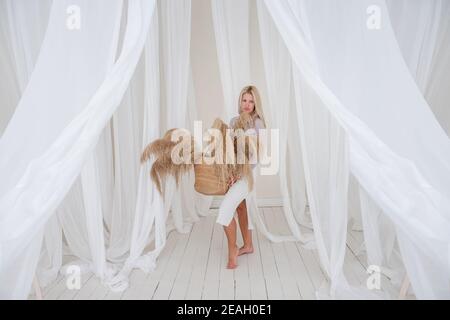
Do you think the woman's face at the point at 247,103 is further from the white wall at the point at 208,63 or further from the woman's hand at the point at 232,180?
the white wall at the point at 208,63

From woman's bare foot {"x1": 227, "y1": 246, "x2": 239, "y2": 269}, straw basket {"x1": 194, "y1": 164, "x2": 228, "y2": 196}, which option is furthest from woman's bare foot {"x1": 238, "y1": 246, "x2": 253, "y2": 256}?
straw basket {"x1": 194, "y1": 164, "x2": 228, "y2": 196}

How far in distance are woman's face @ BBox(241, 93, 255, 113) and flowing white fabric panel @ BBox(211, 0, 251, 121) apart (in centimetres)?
36

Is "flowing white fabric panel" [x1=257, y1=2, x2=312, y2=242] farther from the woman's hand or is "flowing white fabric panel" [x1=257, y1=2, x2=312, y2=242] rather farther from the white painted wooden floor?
the woman's hand

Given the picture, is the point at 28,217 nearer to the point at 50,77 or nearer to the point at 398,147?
the point at 50,77

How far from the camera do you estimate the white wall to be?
13.7ft

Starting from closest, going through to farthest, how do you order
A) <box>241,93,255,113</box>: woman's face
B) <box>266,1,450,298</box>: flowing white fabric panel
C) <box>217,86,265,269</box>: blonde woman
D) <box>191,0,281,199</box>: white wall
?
1. <box>266,1,450,298</box>: flowing white fabric panel
2. <box>217,86,265,269</box>: blonde woman
3. <box>241,93,255,113</box>: woman's face
4. <box>191,0,281,199</box>: white wall

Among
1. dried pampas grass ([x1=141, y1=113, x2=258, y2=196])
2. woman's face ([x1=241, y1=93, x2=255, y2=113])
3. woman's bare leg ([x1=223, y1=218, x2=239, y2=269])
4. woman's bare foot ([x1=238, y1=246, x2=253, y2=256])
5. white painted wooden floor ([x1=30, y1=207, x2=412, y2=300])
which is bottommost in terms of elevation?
white painted wooden floor ([x1=30, y1=207, x2=412, y2=300])

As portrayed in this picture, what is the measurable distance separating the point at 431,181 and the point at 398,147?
0.77ft

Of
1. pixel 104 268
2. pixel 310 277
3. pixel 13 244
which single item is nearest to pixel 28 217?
pixel 13 244

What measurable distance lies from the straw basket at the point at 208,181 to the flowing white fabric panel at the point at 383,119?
0.88m

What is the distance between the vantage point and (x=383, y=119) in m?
2.05

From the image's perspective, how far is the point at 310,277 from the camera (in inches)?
96.8

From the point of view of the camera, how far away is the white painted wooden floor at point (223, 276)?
7.43ft

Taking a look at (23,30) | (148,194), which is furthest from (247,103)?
(23,30)
